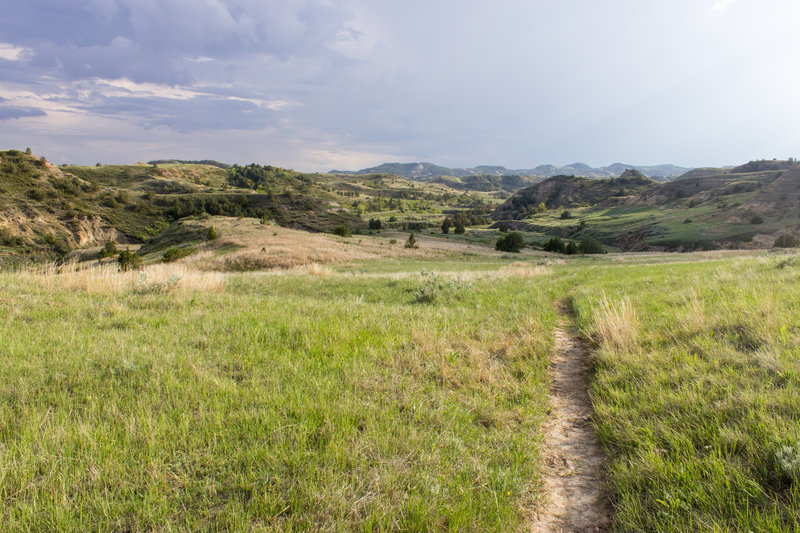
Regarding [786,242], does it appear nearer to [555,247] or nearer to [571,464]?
[555,247]

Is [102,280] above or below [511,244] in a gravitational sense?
below

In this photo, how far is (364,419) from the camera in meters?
3.23

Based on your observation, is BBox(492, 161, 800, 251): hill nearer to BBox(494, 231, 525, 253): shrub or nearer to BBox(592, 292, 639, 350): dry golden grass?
BBox(494, 231, 525, 253): shrub

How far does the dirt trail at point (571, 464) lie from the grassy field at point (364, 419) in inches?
5.7

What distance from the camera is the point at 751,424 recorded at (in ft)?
8.96

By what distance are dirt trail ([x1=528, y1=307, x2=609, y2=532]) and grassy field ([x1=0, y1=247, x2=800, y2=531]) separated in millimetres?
146

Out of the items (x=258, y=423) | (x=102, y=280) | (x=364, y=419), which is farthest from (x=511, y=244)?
(x=258, y=423)

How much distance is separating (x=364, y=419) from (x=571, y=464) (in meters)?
2.04

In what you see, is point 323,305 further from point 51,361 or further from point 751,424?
point 751,424

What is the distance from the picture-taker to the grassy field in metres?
2.17

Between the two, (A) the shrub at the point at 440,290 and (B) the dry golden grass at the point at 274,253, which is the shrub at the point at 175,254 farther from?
(A) the shrub at the point at 440,290

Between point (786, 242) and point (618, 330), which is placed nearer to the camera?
point (618, 330)

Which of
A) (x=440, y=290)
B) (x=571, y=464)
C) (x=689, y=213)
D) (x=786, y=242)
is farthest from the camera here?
(x=689, y=213)

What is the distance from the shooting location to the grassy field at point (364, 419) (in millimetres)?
2172
